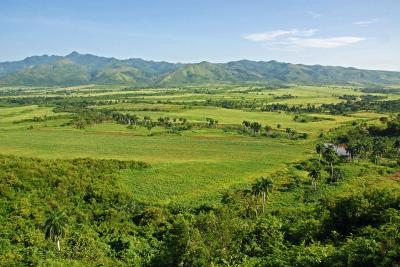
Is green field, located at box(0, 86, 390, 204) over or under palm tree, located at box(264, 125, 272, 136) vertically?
under

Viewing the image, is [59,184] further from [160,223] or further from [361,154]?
[361,154]

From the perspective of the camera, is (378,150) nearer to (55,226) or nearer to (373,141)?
(373,141)

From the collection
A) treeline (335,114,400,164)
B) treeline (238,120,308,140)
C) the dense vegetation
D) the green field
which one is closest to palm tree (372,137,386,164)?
treeline (335,114,400,164)

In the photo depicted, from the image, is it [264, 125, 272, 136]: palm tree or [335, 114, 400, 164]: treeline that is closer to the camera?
[335, 114, 400, 164]: treeline

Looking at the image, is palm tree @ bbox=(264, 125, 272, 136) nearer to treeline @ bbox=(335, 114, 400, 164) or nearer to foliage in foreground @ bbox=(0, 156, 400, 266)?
treeline @ bbox=(335, 114, 400, 164)

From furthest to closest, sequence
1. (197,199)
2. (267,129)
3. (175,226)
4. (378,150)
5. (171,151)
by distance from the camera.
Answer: (267,129)
(171,151)
(378,150)
(197,199)
(175,226)

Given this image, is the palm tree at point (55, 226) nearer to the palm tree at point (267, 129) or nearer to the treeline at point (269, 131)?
the treeline at point (269, 131)

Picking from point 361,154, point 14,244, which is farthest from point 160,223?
point 361,154

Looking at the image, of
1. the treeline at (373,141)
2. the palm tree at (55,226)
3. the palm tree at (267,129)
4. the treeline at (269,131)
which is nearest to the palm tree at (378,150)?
the treeline at (373,141)

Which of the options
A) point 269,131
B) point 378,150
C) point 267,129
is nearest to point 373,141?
point 378,150

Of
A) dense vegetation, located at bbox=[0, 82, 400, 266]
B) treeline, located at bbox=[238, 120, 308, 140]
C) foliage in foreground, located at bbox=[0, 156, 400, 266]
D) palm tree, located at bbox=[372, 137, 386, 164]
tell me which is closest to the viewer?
foliage in foreground, located at bbox=[0, 156, 400, 266]
